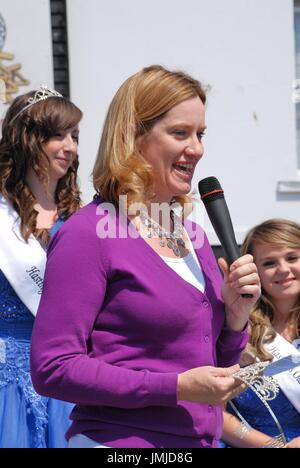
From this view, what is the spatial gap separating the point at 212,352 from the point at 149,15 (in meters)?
3.93

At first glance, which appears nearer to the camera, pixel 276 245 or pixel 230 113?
pixel 276 245

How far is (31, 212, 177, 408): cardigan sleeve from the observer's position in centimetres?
165

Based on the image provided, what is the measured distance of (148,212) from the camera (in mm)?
1895

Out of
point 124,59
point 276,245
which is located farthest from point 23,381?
point 124,59

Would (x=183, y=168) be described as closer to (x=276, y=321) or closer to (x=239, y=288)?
(x=239, y=288)

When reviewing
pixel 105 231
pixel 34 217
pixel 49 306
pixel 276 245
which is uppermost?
pixel 105 231

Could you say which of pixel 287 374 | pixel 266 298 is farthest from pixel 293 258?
pixel 287 374

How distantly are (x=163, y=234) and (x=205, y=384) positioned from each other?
385 millimetres

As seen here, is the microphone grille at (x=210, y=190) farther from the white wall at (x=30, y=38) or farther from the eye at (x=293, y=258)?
the white wall at (x=30, y=38)

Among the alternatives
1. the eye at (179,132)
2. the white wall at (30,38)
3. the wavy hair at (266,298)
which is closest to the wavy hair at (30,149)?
the wavy hair at (266,298)

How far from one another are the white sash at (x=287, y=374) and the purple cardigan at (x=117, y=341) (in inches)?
51.8

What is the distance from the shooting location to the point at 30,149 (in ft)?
10.5

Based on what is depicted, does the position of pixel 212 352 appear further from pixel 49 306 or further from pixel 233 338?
pixel 49 306

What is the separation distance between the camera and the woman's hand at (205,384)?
165 cm
